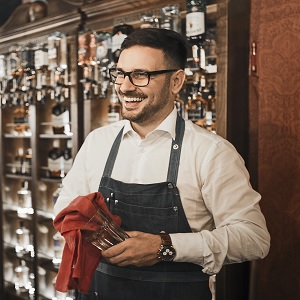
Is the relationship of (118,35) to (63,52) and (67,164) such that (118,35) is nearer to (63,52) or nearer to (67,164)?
(63,52)

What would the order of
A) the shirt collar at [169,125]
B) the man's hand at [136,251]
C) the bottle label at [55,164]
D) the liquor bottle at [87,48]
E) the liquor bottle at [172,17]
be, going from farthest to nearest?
the bottle label at [55,164], the liquor bottle at [87,48], the liquor bottle at [172,17], the shirt collar at [169,125], the man's hand at [136,251]

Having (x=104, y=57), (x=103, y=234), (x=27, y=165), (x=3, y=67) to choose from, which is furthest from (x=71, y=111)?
(x=103, y=234)

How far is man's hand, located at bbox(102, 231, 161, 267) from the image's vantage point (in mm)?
1317

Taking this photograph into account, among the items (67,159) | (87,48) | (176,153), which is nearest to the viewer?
(176,153)

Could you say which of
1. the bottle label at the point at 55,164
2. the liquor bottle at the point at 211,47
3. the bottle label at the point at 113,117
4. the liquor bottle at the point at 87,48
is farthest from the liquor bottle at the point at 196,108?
the bottle label at the point at 55,164

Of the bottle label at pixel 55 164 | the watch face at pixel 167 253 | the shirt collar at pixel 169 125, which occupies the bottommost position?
the watch face at pixel 167 253

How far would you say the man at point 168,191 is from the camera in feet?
4.58

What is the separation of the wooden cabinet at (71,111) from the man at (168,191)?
0.69m

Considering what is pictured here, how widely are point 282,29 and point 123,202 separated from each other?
1.25 meters

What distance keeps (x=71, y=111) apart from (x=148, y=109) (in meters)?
1.68

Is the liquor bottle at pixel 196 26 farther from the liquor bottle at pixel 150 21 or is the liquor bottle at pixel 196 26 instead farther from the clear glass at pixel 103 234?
the clear glass at pixel 103 234

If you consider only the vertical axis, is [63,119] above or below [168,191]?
above

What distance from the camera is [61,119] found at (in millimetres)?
3473

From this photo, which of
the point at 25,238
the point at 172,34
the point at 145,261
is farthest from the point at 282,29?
the point at 25,238
